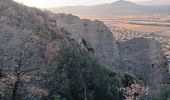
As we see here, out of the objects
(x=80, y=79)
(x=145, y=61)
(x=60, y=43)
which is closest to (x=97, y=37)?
(x=145, y=61)

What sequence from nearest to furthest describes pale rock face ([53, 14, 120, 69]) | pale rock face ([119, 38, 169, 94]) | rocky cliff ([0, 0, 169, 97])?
rocky cliff ([0, 0, 169, 97]) < pale rock face ([53, 14, 120, 69]) < pale rock face ([119, 38, 169, 94])

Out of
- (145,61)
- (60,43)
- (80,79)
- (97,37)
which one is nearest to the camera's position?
→ (80,79)

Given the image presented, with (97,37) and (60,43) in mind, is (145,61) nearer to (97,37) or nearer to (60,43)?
(97,37)

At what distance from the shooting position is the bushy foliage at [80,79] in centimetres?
3303

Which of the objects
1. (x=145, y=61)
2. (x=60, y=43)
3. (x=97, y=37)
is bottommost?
(x=145, y=61)

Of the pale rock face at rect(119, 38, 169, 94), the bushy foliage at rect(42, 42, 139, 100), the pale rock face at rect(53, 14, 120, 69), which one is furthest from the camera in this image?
the pale rock face at rect(119, 38, 169, 94)

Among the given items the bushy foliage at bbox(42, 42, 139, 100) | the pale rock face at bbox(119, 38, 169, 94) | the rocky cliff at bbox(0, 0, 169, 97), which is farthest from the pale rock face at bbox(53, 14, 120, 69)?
the bushy foliage at bbox(42, 42, 139, 100)

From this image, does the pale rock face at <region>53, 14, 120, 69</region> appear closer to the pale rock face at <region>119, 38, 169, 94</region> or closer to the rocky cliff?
the rocky cliff

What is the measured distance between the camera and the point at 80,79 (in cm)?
3478

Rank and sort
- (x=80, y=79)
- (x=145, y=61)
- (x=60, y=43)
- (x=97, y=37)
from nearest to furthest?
(x=80, y=79) < (x=60, y=43) < (x=97, y=37) < (x=145, y=61)

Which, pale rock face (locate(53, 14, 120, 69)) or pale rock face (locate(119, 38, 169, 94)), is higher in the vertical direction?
pale rock face (locate(53, 14, 120, 69))

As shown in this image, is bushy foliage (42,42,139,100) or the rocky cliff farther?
bushy foliage (42,42,139,100)

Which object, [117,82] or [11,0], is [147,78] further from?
[11,0]

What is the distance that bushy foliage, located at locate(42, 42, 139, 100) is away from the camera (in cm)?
3303
